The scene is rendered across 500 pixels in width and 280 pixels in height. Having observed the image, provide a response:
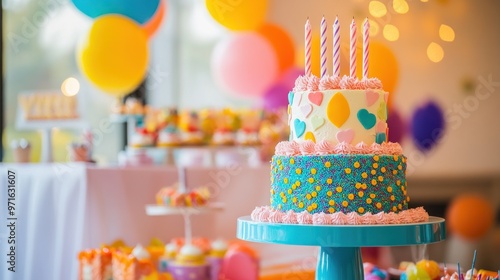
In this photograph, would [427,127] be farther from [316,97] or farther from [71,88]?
[316,97]

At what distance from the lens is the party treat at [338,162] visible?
2924 millimetres

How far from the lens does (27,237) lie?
419 centimetres

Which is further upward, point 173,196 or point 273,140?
point 273,140

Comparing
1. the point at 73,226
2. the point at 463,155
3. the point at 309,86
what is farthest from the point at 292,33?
the point at 309,86

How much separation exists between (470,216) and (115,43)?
4.50 metres

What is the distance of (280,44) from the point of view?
6082mm

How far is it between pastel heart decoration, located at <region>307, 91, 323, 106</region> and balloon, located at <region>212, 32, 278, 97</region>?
2.85 metres

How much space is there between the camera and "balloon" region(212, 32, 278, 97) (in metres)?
5.89

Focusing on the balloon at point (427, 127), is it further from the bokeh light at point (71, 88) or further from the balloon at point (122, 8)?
the bokeh light at point (71, 88)

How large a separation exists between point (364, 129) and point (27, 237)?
6.59 ft

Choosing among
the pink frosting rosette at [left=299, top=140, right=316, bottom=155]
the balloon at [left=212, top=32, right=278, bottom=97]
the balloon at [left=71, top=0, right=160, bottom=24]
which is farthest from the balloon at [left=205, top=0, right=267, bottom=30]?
the pink frosting rosette at [left=299, top=140, right=316, bottom=155]

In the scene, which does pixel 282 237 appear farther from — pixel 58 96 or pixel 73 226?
pixel 58 96

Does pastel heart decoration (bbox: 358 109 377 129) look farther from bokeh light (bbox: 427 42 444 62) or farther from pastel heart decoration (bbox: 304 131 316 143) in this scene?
bokeh light (bbox: 427 42 444 62)

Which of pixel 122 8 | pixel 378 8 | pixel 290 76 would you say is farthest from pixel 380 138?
pixel 290 76
